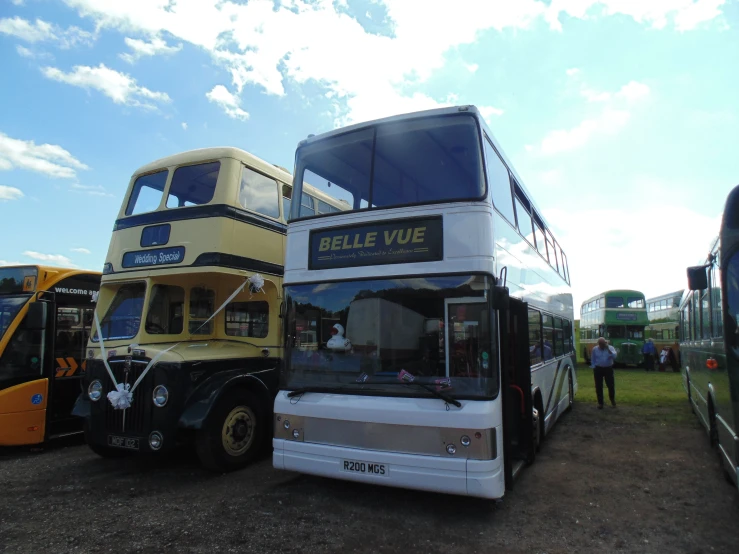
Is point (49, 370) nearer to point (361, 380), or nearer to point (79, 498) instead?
point (79, 498)

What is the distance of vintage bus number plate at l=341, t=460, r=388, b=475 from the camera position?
16.1 ft

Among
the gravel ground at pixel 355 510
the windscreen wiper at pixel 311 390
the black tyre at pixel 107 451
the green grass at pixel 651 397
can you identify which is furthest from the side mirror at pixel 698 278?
the black tyre at pixel 107 451

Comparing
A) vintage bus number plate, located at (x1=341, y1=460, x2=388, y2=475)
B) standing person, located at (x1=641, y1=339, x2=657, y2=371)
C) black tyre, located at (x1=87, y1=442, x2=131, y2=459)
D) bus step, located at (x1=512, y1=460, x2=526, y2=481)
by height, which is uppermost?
standing person, located at (x1=641, y1=339, x2=657, y2=371)

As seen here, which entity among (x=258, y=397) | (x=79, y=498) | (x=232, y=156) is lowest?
(x=79, y=498)

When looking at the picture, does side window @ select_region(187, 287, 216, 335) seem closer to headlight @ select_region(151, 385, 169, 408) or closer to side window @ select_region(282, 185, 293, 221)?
headlight @ select_region(151, 385, 169, 408)

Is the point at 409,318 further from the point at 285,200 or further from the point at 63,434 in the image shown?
the point at 63,434

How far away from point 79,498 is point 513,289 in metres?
5.70

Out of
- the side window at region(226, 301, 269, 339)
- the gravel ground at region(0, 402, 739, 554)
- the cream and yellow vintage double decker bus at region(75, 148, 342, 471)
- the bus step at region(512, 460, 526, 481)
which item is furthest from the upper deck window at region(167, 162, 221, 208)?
the bus step at region(512, 460, 526, 481)

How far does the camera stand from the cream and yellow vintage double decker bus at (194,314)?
646 cm

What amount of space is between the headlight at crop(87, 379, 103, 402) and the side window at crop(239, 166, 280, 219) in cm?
324

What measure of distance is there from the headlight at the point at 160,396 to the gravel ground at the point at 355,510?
1.03 meters

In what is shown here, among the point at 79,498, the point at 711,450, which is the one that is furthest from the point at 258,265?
the point at 711,450

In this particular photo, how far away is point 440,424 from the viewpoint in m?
4.71

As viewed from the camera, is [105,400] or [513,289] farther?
[105,400]
